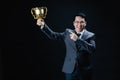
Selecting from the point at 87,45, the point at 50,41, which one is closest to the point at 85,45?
the point at 87,45

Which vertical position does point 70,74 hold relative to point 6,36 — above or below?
below

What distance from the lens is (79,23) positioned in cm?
265

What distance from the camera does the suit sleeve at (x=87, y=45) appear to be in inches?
102

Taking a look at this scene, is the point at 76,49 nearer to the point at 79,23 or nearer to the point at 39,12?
the point at 79,23

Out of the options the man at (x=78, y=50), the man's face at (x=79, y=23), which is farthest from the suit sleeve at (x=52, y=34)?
the man's face at (x=79, y=23)

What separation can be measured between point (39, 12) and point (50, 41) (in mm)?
265

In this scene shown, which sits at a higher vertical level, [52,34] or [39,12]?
[39,12]

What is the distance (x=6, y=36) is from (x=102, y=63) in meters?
0.76

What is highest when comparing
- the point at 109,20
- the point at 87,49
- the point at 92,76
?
the point at 109,20

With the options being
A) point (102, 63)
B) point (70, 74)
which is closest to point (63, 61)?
point (70, 74)

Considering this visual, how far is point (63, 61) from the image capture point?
2.72 metres

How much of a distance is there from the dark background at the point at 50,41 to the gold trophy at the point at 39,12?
0.08 m

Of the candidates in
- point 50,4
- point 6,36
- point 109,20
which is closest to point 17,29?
point 6,36

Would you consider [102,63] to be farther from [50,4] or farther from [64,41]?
[50,4]
